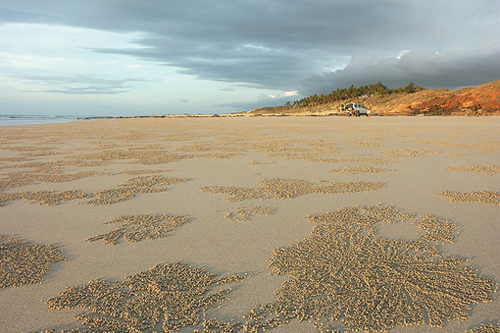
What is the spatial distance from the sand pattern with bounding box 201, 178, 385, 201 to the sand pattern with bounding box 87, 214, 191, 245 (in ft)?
2.33

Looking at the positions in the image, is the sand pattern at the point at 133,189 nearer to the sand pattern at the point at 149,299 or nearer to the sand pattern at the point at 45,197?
the sand pattern at the point at 45,197

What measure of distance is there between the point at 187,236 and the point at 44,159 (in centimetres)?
463

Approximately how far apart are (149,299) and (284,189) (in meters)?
2.11

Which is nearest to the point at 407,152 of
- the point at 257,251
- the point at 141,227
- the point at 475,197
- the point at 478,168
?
the point at 478,168

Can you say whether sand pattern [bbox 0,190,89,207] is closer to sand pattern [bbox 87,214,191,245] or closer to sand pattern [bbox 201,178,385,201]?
sand pattern [bbox 87,214,191,245]

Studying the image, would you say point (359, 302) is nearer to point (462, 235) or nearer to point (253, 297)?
point (253, 297)

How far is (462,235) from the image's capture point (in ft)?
6.98

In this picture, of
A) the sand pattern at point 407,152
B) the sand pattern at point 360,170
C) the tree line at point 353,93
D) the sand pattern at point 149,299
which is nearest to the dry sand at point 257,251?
the sand pattern at point 149,299

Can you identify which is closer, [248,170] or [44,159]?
[248,170]

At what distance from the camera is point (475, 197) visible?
9.75 feet

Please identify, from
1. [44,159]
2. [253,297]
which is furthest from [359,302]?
[44,159]

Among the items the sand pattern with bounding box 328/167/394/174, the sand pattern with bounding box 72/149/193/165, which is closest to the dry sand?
the sand pattern with bounding box 328/167/394/174

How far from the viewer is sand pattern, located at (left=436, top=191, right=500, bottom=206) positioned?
2.85m

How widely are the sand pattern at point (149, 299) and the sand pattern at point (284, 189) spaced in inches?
57.1
